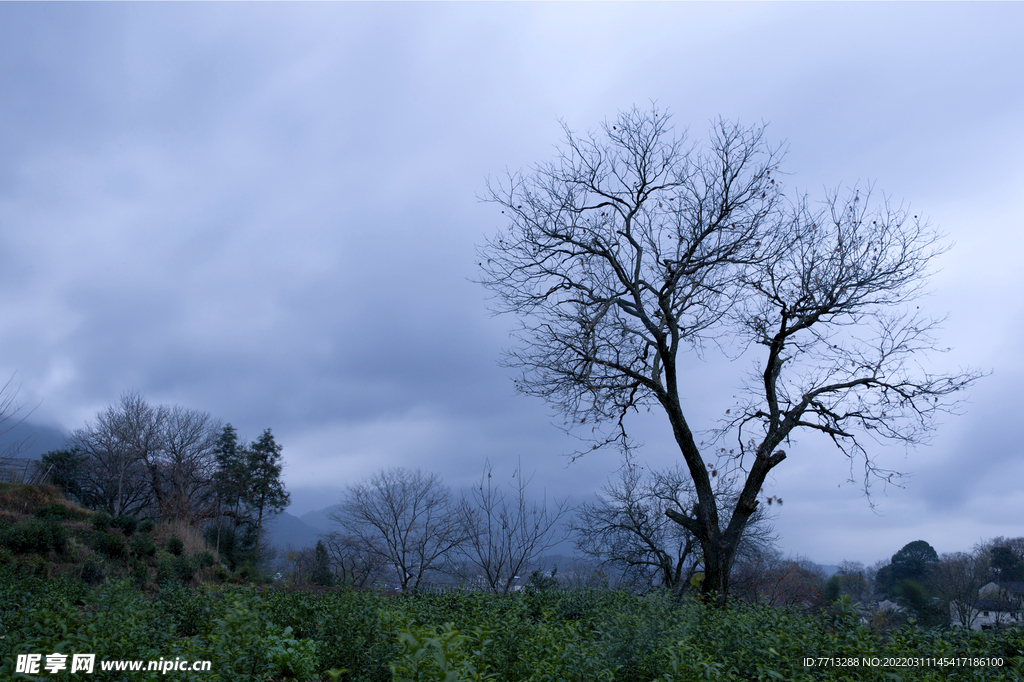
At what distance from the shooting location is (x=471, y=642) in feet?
16.5

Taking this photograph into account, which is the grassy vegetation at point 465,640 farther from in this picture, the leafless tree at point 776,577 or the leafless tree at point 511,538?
the leafless tree at point 776,577

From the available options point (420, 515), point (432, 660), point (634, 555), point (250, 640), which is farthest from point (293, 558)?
point (432, 660)

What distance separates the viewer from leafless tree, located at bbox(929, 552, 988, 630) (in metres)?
11.0

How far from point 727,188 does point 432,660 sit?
9338 mm

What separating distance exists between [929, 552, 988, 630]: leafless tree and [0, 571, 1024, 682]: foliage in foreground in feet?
23.3

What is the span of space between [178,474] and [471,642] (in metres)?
24.8

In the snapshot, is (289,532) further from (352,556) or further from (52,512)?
(52,512)

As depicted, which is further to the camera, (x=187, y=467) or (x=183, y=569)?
(x=187, y=467)

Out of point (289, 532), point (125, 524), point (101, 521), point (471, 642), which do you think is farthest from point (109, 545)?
point (289, 532)

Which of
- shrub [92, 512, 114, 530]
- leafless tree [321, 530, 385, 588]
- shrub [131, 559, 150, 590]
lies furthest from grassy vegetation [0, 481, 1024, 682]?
leafless tree [321, 530, 385, 588]

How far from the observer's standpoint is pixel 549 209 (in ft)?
34.9

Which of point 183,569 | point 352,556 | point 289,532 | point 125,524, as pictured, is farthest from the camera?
point 289,532

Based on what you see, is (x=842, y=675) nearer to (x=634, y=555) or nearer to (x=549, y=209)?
(x=549, y=209)

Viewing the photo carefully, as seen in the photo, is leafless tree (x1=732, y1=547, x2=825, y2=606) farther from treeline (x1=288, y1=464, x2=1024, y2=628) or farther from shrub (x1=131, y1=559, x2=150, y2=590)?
shrub (x1=131, y1=559, x2=150, y2=590)
